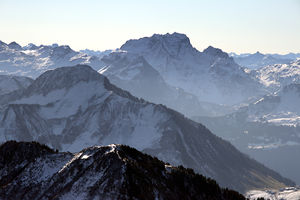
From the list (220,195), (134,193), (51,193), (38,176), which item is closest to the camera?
(134,193)

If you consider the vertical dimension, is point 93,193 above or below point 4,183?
above

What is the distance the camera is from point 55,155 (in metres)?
133

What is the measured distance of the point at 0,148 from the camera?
140 m

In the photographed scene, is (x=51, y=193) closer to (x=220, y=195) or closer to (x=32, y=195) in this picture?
(x=32, y=195)

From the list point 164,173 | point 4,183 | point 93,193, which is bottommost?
point 4,183

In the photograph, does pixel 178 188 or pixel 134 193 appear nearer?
pixel 134 193

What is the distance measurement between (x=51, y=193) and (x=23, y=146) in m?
26.7

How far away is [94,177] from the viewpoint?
376 ft

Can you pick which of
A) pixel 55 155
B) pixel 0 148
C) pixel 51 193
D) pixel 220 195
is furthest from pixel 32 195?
pixel 220 195

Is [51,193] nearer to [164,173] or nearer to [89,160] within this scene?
[89,160]

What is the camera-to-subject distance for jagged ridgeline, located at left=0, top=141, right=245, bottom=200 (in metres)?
111

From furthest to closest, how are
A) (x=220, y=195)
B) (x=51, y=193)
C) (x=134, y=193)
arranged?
(x=220, y=195) → (x=51, y=193) → (x=134, y=193)

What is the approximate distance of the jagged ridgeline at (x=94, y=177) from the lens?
111 m

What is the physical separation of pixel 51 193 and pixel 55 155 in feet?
60.1
